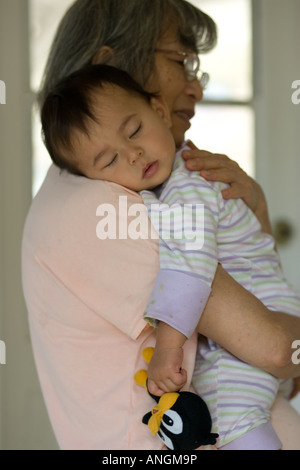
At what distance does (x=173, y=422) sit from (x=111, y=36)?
815mm

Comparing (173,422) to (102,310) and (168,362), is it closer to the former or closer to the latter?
(168,362)

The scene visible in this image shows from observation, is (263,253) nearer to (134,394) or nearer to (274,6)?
(134,394)

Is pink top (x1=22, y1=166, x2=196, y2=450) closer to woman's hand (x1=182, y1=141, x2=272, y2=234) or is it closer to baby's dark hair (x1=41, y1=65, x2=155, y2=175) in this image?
baby's dark hair (x1=41, y1=65, x2=155, y2=175)

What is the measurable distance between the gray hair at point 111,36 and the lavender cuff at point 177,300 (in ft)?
1.78

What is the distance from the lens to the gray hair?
4.72 feet

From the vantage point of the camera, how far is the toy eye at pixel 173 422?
1110mm

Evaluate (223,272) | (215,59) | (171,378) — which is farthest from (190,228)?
(215,59)

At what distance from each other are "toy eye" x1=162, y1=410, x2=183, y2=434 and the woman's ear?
2.42 ft

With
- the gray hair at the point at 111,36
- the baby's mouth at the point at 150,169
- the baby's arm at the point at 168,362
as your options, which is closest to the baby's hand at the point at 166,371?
the baby's arm at the point at 168,362

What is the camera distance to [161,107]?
1426mm

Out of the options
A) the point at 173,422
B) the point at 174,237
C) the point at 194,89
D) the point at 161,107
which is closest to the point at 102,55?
the point at 161,107

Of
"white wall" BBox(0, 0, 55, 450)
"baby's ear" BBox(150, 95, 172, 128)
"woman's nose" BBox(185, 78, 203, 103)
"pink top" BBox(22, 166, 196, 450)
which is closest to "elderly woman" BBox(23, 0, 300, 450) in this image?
"pink top" BBox(22, 166, 196, 450)

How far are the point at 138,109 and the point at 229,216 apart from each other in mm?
272

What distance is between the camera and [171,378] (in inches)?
44.1
